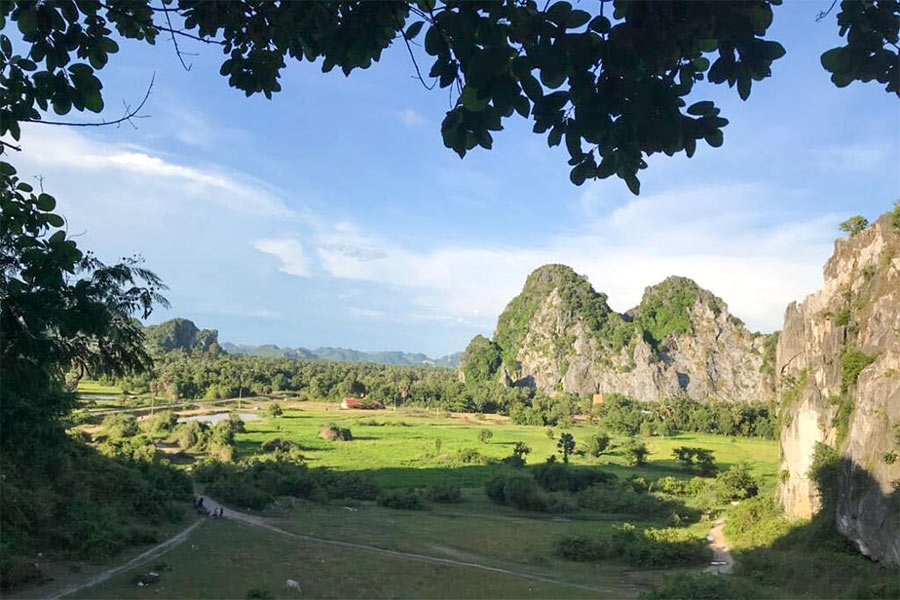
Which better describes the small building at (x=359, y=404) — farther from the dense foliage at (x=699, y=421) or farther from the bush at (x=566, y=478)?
the bush at (x=566, y=478)

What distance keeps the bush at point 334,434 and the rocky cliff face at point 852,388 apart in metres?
29.9

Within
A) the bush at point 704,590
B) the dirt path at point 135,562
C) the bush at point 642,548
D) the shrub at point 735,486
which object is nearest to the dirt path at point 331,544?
the dirt path at point 135,562

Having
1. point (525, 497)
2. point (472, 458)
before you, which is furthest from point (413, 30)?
point (472, 458)

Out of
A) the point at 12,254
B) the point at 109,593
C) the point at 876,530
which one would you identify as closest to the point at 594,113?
the point at 12,254

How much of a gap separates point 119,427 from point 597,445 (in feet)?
107

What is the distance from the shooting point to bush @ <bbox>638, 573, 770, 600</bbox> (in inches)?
467

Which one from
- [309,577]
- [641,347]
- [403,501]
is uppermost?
[641,347]

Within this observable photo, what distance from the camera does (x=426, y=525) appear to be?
2191 cm

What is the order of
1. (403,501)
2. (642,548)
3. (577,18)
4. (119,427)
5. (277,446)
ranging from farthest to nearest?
(277,446) < (119,427) < (403,501) < (642,548) < (577,18)

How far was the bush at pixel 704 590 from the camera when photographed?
38.9 feet

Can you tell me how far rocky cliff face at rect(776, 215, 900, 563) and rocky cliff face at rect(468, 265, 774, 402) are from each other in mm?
69524

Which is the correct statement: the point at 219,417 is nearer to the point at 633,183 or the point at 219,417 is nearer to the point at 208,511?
the point at 208,511

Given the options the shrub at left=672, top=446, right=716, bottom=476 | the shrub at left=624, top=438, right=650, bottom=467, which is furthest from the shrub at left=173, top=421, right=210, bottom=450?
the shrub at left=672, top=446, right=716, bottom=476

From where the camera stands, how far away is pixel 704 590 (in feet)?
39.3
